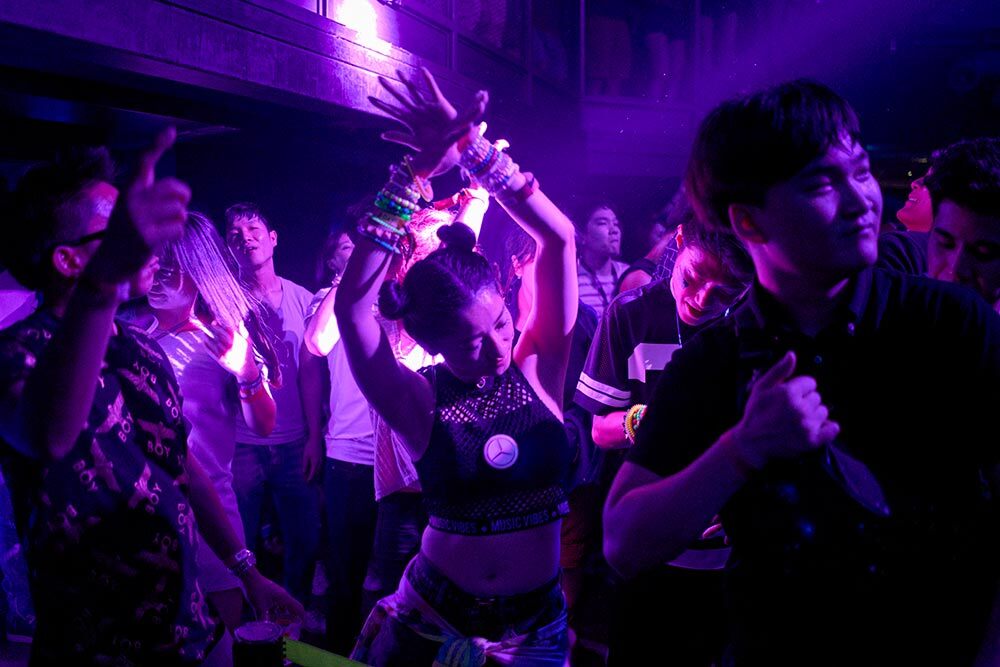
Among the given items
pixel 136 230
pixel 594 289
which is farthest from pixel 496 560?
pixel 594 289

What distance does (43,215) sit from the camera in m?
1.61

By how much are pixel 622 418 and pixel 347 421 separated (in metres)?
1.56

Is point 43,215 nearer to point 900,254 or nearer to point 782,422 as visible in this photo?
point 782,422

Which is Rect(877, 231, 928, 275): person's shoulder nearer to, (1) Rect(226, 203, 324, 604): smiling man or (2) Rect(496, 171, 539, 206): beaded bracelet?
(2) Rect(496, 171, 539, 206): beaded bracelet

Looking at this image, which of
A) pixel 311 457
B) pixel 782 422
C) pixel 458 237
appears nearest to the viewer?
pixel 782 422

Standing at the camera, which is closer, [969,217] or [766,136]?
[766,136]

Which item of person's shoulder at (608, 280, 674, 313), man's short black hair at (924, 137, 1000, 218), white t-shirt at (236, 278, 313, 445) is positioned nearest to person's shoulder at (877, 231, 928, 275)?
man's short black hair at (924, 137, 1000, 218)

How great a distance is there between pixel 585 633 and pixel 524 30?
21.4ft

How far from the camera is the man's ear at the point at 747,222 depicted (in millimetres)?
1344

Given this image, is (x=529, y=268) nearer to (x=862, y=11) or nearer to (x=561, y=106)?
(x=561, y=106)

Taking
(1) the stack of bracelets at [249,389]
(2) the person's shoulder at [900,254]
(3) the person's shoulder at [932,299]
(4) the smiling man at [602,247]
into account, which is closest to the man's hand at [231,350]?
(1) the stack of bracelets at [249,389]

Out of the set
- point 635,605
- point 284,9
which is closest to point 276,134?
A: point 284,9

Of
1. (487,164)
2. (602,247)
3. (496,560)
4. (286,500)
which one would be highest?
(602,247)

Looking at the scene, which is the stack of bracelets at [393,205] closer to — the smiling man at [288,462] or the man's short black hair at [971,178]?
the man's short black hair at [971,178]
